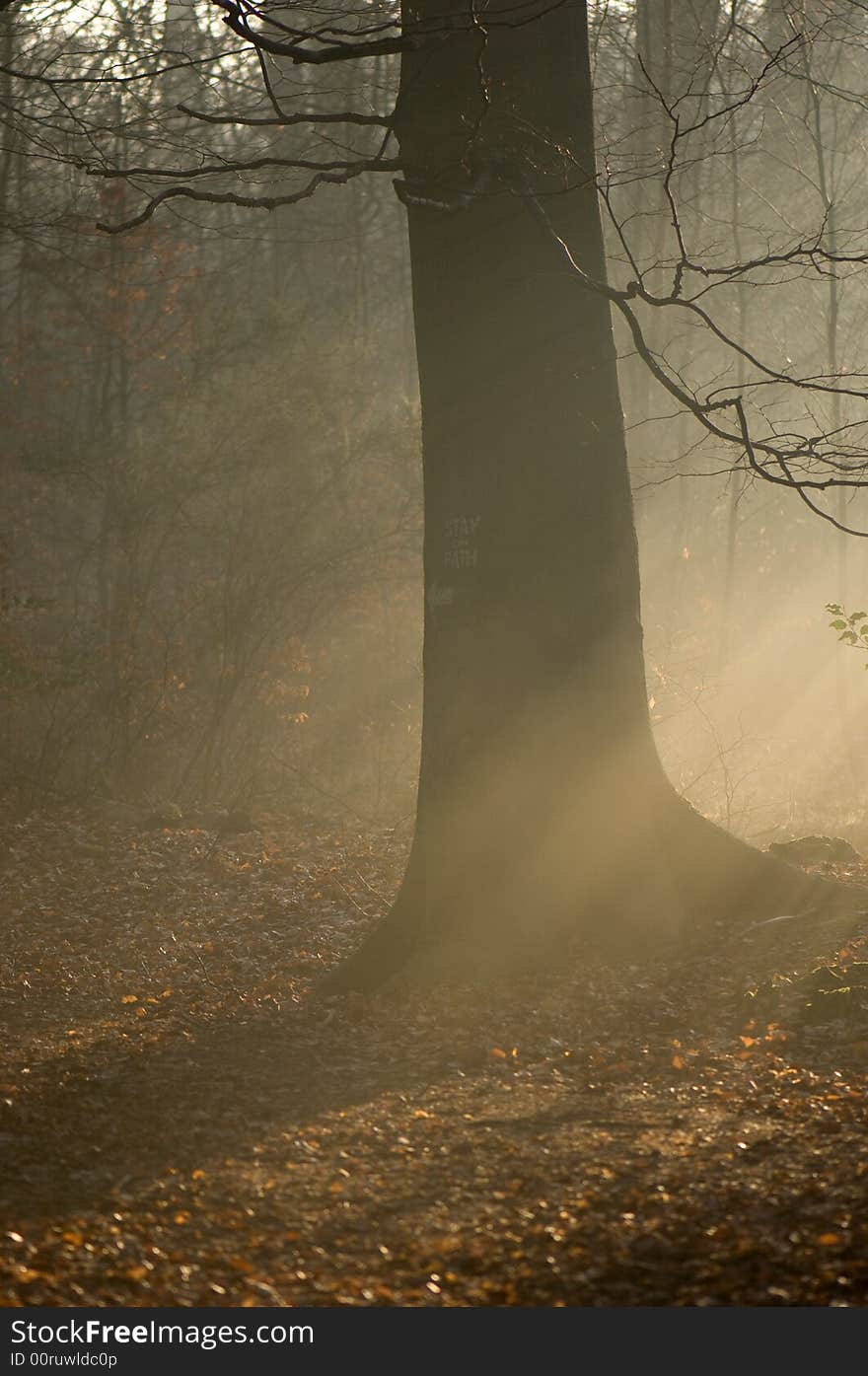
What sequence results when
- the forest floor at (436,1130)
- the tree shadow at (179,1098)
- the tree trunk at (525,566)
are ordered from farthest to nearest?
the tree trunk at (525,566) → the tree shadow at (179,1098) → the forest floor at (436,1130)

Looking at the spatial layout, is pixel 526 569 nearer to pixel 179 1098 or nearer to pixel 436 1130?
pixel 436 1130

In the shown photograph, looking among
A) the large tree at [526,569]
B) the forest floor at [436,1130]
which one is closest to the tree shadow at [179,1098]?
the forest floor at [436,1130]

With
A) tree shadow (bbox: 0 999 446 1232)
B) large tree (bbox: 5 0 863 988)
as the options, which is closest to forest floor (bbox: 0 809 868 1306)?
tree shadow (bbox: 0 999 446 1232)

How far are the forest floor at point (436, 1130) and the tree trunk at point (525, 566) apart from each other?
1.60ft

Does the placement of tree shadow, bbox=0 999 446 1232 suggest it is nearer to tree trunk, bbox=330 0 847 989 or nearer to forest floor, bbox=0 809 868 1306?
forest floor, bbox=0 809 868 1306

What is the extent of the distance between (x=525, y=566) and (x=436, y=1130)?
321cm

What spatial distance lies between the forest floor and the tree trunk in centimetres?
49

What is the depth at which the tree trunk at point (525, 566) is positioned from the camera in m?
7.18

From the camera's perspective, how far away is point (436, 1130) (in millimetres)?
5141

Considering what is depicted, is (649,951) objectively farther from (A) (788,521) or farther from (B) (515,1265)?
(A) (788,521)

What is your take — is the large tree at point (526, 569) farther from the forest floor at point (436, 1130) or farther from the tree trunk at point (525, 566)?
the forest floor at point (436, 1130)

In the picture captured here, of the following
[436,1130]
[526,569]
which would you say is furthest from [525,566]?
[436,1130]

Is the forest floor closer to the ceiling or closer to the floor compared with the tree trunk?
closer to the floor

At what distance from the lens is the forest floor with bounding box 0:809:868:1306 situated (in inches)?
148
